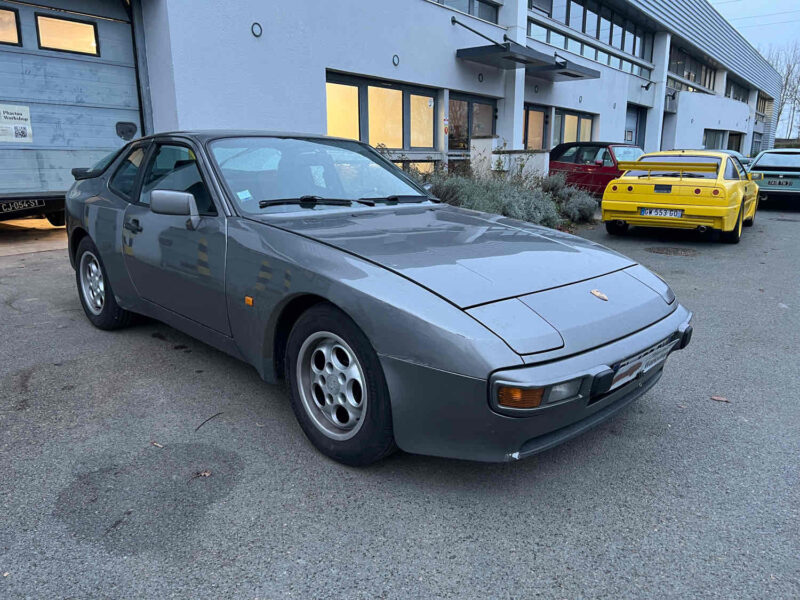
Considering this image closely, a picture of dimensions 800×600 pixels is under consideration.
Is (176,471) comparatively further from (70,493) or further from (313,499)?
(313,499)

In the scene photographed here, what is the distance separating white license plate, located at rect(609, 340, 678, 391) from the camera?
2.34m

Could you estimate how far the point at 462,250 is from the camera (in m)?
2.73

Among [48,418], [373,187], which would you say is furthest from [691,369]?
[48,418]

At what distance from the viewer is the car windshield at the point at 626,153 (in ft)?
45.7

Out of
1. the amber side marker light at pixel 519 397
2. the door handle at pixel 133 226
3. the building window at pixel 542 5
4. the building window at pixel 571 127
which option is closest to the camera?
the amber side marker light at pixel 519 397

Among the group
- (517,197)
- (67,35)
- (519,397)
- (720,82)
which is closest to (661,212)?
(517,197)

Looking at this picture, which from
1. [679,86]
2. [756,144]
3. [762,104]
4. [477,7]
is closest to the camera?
[477,7]

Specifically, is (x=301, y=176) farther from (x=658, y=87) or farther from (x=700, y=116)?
(x=700, y=116)

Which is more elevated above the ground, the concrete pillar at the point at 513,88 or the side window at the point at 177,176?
the concrete pillar at the point at 513,88

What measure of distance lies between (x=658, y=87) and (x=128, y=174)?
1114 inches

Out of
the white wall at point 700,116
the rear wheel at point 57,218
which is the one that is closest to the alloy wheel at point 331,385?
the rear wheel at point 57,218

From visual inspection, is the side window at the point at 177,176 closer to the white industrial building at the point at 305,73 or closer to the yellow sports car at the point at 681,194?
the white industrial building at the point at 305,73

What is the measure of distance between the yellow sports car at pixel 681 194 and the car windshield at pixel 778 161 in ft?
22.0

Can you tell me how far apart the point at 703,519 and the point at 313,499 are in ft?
5.05
